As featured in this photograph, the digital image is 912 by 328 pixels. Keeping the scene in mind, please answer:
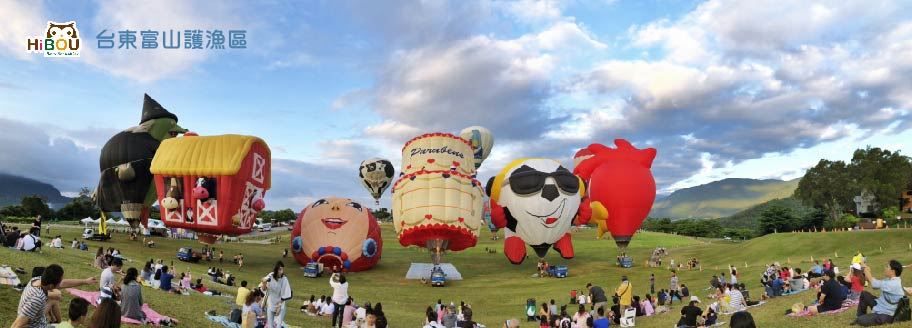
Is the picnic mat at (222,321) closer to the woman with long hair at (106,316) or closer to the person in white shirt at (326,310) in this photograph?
the person in white shirt at (326,310)

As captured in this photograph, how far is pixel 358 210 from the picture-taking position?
3862 cm

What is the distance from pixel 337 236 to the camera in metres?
37.1

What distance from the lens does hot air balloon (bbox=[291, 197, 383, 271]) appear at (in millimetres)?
36781

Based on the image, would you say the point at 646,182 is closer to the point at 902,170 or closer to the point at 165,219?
the point at 165,219

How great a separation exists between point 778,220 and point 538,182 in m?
52.9

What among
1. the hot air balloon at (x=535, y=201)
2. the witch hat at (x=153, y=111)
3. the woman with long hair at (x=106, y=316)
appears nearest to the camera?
the woman with long hair at (x=106, y=316)

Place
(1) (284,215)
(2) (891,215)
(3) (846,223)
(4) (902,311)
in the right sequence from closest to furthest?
1. (4) (902,311)
2. (2) (891,215)
3. (3) (846,223)
4. (1) (284,215)

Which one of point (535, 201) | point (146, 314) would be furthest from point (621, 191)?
point (146, 314)

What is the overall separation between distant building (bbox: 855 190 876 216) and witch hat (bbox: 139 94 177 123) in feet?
259

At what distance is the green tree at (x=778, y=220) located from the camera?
232 feet

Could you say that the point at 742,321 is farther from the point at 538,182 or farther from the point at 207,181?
the point at 207,181

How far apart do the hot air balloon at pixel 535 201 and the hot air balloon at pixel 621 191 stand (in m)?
1.33

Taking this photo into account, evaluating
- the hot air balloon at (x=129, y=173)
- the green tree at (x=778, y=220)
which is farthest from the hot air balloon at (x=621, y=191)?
the green tree at (x=778, y=220)

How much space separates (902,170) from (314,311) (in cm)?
7755
